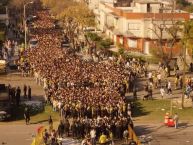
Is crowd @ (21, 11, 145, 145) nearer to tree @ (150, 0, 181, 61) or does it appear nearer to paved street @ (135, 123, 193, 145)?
paved street @ (135, 123, 193, 145)

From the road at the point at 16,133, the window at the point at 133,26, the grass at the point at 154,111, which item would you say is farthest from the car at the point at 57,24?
the road at the point at 16,133

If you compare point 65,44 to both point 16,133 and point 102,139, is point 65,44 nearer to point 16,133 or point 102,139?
point 16,133

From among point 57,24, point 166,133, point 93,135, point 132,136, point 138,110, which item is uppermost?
point 57,24

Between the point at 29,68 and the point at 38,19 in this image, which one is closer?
the point at 29,68

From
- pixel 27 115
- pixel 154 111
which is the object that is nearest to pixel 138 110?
pixel 154 111

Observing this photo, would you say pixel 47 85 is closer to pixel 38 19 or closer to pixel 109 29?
pixel 109 29

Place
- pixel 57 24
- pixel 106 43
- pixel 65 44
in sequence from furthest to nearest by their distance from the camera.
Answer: pixel 57 24 → pixel 65 44 → pixel 106 43

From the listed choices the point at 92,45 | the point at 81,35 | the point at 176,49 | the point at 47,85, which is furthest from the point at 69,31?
the point at 47,85
